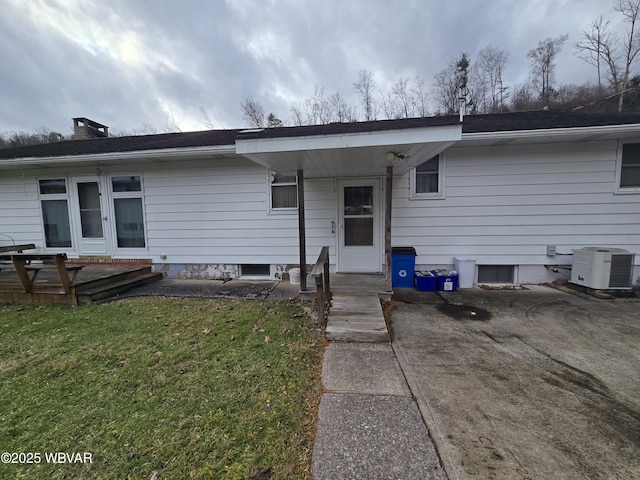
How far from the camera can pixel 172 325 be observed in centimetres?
374

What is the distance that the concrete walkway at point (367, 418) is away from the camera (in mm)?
1549

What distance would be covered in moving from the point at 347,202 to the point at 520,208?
353 centimetres

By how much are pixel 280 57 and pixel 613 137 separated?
14.8 meters

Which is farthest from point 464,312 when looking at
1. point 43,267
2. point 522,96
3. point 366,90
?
point 522,96

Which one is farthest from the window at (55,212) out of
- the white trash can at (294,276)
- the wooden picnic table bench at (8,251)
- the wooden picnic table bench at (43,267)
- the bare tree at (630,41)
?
the bare tree at (630,41)

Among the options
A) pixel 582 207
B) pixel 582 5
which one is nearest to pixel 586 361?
pixel 582 207

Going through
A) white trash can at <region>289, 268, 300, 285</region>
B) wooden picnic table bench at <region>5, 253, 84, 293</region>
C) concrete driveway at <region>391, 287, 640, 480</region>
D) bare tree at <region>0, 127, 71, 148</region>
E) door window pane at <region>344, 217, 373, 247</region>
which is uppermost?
bare tree at <region>0, 127, 71, 148</region>

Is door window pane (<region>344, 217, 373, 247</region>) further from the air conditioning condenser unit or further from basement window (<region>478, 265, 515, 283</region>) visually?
the air conditioning condenser unit

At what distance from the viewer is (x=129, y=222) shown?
651 cm

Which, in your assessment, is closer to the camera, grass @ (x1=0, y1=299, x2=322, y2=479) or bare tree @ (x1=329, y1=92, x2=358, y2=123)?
grass @ (x1=0, y1=299, x2=322, y2=479)

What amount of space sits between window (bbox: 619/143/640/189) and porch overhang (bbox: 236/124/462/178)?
4236 millimetres

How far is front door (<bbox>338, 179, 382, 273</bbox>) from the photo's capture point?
575cm

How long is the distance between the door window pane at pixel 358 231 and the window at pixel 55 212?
697 centimetres

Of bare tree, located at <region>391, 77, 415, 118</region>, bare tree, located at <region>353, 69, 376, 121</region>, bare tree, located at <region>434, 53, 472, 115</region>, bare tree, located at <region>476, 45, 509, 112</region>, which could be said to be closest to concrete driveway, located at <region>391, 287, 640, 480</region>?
bare tree, located at <region>391, 77, 415, 118</region>
